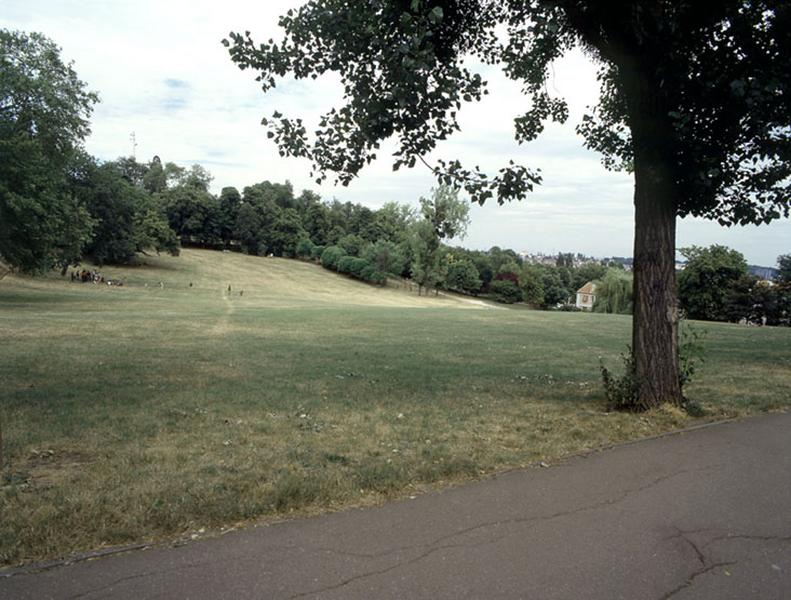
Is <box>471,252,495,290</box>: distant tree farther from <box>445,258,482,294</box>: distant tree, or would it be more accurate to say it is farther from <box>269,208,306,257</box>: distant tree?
<box>269,208,306,257</box>: distant tree

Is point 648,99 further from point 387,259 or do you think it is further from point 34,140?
point 387,259

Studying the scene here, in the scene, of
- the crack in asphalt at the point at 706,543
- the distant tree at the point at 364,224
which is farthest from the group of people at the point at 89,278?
the distant tree at the point at 364,224

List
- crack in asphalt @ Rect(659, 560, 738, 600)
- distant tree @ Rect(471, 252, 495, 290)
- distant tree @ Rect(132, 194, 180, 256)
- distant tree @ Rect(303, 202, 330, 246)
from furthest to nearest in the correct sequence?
distant tree @ Rect(303, 202, 330, 246) < distant tree @ Rect(471, 252, 495, 290) < distant tree @ Rect(132, 194, 180, 256) < crack in asphalt @ Rect(659, 560, 738, 600)

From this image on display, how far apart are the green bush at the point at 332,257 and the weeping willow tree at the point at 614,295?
44311mm

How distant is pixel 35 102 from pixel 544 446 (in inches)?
1301

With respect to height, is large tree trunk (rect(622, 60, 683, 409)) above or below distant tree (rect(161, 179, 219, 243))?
below

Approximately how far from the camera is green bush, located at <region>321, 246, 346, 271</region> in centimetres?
9256

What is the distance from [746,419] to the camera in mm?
7629

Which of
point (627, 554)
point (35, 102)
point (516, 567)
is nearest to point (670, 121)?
point (627, 554)

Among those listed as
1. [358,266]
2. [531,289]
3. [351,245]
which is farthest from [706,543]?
[531,289]

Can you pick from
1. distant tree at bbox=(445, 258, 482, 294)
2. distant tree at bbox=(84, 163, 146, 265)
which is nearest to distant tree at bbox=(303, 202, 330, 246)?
distant tree at bbox=(445, 258, 482, 294)

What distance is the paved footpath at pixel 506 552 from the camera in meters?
3.35

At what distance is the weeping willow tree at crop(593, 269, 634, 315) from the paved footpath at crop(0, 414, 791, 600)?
57958 millimetres

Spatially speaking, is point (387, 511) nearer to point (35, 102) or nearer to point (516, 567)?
point (516, 567)
